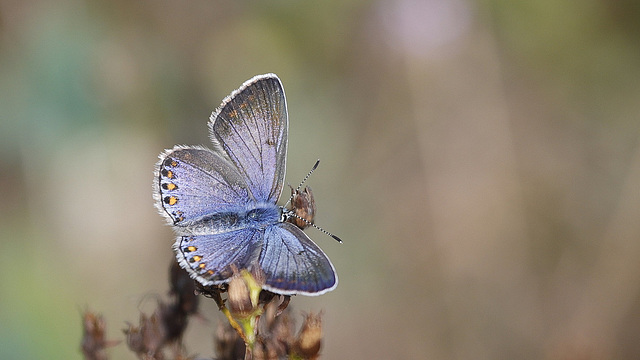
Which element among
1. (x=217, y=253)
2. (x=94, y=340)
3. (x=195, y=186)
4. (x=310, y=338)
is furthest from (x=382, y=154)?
(x=310, y=338)

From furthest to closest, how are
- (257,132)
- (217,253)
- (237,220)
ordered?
(257,132), (237,220), (217,253)

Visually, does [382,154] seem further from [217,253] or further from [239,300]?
[239,300]

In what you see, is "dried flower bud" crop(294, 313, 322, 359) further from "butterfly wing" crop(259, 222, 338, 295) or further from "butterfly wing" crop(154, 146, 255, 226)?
"butterfly wing" crop(154, 146, 255, 226)

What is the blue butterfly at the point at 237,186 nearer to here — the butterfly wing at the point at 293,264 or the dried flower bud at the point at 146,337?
the butterfly wing at the point at 293,264

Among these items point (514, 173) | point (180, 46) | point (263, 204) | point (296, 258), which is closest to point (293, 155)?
point (180, 46)

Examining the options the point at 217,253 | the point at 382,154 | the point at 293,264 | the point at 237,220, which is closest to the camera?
the point at 293,264

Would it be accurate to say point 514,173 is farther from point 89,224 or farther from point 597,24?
point 89,224

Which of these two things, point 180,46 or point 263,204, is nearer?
point 263,204

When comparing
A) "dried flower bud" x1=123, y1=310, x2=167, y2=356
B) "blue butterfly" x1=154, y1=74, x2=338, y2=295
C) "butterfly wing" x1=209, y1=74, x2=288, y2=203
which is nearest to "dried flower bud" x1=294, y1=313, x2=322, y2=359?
"blue butterfly" x1=154, y1=74, x2=338, y2=295
